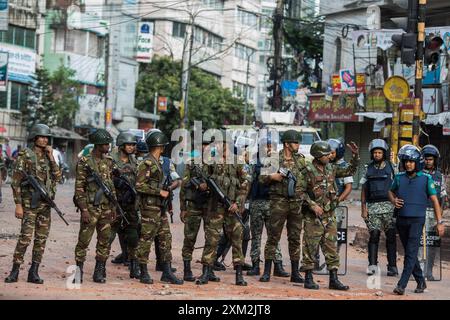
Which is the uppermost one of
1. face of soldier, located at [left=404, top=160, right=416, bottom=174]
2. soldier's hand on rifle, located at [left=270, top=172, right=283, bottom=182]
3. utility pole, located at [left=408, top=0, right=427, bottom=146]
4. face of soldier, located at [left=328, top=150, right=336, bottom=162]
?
utility pole, located at [left=408, top=0, right=427, bottom=146]

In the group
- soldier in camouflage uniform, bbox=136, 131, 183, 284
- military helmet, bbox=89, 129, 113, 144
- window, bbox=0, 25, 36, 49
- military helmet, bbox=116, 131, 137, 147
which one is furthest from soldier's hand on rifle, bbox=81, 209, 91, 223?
window, bbox=0, 25, 36, 49

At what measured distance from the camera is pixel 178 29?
6575cm

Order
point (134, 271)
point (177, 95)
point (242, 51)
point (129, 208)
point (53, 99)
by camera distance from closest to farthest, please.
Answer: point (134, 271) → point (129, 208) → point (53, 99) → point (177, 95) → point (242, 51)

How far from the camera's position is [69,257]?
1388cm

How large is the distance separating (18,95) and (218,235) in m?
35.8

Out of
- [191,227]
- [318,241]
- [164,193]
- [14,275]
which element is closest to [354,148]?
[318,241]

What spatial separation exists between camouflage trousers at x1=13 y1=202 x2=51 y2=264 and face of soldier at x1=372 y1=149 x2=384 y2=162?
470 cm

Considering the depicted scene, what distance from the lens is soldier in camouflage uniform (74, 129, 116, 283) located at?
11.1 m

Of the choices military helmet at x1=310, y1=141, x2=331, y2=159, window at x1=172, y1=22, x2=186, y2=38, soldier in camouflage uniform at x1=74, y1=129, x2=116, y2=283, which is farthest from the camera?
window at x1=172, y1=22, x2=186, y2=38

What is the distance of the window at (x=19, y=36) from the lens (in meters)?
44.4

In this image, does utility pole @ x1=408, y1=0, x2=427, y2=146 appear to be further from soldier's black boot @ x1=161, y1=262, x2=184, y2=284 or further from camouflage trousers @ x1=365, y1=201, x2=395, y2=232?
soldier's black boot @ x1=161, y1=262, x2=184, y2=284

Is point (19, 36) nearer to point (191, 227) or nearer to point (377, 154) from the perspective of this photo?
point (377, 154)

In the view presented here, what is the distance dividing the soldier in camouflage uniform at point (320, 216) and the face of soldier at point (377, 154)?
120 centimetres
